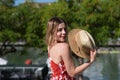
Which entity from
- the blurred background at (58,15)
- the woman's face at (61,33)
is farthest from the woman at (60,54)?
the blurred background at (58,15)

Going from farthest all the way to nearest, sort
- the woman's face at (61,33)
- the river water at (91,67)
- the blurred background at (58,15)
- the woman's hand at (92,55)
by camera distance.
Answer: the river water at (91,67) < the blurred background at (58,15) < the woman's face at (61,33) < the woman's hand at (92,55)

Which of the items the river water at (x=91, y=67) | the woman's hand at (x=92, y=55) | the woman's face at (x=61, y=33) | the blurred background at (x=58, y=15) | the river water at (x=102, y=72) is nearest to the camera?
the woman's hand at (x=92, y=55)

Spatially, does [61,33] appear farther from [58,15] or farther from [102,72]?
[102,72]

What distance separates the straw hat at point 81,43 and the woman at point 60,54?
0.06m

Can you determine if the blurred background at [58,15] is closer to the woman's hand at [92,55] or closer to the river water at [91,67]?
the river water at [91,67]

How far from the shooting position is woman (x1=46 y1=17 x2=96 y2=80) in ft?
10.1

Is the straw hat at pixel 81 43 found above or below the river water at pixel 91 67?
above

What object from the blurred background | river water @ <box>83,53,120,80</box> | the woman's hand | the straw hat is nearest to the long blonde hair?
the straw hat

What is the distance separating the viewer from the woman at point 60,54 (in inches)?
121

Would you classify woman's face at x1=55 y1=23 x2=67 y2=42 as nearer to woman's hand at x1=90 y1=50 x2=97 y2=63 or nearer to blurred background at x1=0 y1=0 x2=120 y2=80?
woman's hand at x1=90 y1=50 x2=97 y2=63

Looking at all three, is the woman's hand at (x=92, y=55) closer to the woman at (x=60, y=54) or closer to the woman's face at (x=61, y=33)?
the woman at (x=60, y=54)

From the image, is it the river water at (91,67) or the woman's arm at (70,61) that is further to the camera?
the river water at (91,67)

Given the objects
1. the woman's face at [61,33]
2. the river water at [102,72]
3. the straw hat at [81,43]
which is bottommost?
the river water at [102,72]

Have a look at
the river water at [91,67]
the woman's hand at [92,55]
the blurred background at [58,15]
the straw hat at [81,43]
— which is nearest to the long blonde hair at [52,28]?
the straw hat at [81,43]
